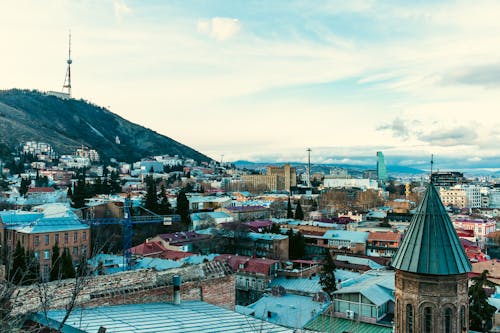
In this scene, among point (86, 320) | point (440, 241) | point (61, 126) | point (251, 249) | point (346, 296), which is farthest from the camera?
point (61, 126)

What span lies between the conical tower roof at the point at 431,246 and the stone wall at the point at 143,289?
13.6ft

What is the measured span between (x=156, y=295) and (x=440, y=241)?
20.5 feet

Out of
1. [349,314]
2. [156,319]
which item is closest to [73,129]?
[349,314]

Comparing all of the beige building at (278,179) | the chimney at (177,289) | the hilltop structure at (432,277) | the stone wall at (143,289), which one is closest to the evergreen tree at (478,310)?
the hilltop structure at (432,277)

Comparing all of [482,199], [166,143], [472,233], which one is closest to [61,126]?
[166,143]

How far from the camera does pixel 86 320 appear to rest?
322 inches

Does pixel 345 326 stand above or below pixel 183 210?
below

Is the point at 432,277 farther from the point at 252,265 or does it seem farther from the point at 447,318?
the point at 252,265

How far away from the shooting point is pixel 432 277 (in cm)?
995

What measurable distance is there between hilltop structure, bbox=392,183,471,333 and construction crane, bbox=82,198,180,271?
2012 centimetres

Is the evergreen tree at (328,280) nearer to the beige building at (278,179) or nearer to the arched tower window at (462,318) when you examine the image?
the arched tower window at (462,318)

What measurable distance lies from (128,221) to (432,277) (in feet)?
94.9

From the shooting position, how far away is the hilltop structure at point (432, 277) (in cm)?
993

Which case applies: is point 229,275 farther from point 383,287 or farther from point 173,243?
point 173,243
